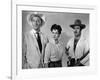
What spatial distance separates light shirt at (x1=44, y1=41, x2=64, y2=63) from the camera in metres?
1.38

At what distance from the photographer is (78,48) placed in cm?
146

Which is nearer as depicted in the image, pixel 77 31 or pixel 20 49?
pixel 20 49

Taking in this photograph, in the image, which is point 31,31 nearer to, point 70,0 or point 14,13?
point 14,13

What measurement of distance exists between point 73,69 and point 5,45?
54 centimetres

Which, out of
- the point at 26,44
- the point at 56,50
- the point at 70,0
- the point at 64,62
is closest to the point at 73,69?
the point at 64,62

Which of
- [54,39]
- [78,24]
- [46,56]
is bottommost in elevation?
[46,56]

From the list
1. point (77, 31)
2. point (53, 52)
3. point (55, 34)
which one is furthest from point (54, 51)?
point (77, 31)

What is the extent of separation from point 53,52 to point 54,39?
0.10 metres

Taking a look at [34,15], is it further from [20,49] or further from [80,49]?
[80,49]

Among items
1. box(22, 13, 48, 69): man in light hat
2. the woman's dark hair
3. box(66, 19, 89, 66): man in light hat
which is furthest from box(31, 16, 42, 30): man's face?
box(66, 19, 89, 66): man in light hat

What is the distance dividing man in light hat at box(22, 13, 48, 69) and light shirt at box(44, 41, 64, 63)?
3 centimetres

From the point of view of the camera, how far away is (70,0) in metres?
1.42

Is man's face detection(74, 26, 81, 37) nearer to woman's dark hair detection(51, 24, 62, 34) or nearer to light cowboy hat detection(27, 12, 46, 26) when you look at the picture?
woman's dark hair detection(51, 24, 62, 34)

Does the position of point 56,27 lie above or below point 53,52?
above
